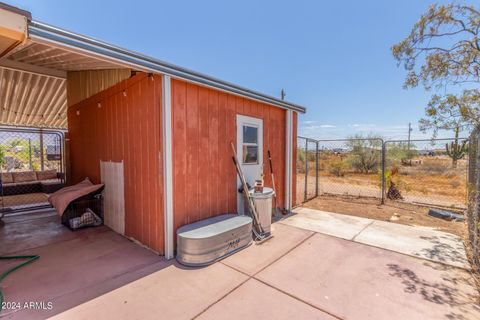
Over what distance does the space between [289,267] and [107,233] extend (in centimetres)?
325

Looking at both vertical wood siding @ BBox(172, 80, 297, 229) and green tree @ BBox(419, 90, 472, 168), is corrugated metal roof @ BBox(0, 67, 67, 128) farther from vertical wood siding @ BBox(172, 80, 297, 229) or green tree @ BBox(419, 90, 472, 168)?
green tree @ BBox(419, 90, 472, 168)

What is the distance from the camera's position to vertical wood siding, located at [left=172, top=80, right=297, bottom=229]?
3133 millimetres

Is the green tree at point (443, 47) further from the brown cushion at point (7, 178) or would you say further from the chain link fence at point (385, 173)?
the brown cushion at point (7, 178)

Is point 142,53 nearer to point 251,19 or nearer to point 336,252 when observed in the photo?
point 336,252

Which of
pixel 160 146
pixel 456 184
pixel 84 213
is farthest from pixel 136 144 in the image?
pixel 456 184

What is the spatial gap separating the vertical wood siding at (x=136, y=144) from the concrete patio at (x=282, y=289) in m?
0.56

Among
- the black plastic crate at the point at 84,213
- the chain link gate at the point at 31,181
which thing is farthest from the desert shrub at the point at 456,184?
the chain link gate at the point at 31,181

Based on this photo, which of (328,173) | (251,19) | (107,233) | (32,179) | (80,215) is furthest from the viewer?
(328,173)

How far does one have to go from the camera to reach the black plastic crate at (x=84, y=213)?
13.4 feet

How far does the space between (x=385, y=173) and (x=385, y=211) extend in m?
1.94

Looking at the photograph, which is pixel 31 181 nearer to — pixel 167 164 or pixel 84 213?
pixel 84 213

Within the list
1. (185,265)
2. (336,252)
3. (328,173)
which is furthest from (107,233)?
(328,173)

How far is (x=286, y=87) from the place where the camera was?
11.2m

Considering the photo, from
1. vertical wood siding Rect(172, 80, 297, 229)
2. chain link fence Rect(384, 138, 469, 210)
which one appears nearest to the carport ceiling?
vertical wood siding Rect(172, 80, 297, 229)
